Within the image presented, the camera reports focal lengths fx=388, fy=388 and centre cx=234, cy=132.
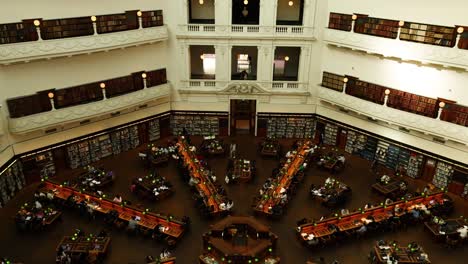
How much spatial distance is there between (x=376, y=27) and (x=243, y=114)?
442 inches

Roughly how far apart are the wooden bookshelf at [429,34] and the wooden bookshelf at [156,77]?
15910mm

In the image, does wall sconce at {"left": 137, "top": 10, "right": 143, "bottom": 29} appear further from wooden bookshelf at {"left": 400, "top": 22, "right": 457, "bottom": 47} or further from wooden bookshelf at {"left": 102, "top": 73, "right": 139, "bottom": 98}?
wooden bookshelf at {"left": 400, "top": 22, "right": 457, "bottom": 47}

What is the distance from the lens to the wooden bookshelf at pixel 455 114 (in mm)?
21594

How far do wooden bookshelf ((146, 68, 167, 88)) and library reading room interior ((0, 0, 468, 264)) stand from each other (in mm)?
121

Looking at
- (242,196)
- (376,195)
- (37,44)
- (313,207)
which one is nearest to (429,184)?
(376,195)

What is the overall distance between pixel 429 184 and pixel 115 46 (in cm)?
2167

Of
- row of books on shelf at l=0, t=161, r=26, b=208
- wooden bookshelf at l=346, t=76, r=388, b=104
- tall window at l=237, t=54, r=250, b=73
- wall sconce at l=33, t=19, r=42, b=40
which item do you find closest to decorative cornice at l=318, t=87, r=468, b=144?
wooden bookshelf at l=346, t=76, r=388, b=104

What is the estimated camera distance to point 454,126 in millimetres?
21844

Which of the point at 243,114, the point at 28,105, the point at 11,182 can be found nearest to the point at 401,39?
the point at 243,114

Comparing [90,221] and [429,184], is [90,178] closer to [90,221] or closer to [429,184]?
[90,221]

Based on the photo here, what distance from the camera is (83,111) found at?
947 inches

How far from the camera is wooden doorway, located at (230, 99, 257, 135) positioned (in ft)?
96.9

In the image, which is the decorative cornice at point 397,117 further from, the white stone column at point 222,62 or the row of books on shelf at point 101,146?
the row of books on shelf at point 101,146

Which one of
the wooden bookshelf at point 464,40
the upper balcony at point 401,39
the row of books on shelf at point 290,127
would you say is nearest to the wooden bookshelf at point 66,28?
the row of books on shelf at point 290,127
